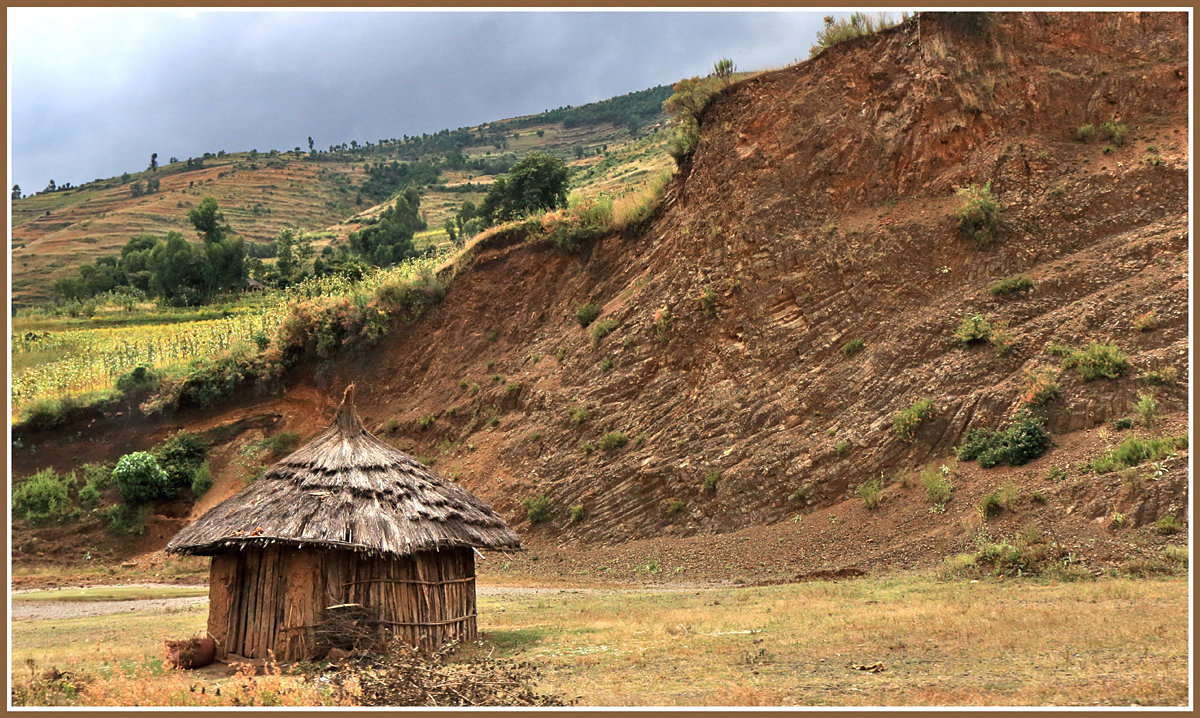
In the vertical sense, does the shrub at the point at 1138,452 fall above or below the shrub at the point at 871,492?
above

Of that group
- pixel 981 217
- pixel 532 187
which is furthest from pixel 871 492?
pixel 532 187

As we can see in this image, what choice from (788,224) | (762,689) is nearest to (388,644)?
(762,689)

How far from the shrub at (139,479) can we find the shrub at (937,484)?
2570cm

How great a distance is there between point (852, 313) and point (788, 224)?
3723 mm

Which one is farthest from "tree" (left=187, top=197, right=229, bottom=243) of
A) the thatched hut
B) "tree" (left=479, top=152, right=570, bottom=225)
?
the thatched hut

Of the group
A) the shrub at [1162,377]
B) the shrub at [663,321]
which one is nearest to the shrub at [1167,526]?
the shrub at [1162,377]

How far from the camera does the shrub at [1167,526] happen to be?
14031 mm

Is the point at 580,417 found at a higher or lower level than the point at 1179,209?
lower

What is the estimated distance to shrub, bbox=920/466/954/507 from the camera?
58.2 feet

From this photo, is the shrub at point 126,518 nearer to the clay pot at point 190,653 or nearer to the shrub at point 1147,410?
Result: the clay pot at point 190,653

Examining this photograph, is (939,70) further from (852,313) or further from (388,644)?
(388,644)

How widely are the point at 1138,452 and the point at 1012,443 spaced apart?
7.80 feet

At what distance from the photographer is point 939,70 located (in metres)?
25.2

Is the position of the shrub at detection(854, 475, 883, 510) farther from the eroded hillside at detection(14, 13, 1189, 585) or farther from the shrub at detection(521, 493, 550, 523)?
the shrub at detection(521, 493, 550, 523)
